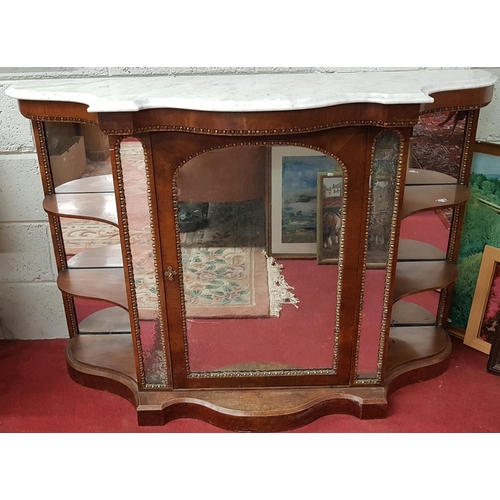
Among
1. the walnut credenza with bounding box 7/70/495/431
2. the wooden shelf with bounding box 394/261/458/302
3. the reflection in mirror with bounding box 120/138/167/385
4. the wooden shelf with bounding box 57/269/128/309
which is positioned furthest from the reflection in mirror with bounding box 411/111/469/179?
the wooden shelf with bounding box 57/269/128/309

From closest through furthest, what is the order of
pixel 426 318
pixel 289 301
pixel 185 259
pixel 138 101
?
pixel 138 101
pixel 185 259
pixel 289 301
pixel 426 318

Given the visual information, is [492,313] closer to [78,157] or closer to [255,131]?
[255,131]

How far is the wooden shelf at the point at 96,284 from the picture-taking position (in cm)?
209

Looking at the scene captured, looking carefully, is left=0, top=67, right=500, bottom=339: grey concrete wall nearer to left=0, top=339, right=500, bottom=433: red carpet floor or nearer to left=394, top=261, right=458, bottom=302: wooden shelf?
left=0, top=339, right=500, bottom=433: red carpet floor

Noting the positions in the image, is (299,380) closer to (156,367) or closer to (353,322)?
(353,322)

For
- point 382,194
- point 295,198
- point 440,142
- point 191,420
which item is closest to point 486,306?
point 440,142

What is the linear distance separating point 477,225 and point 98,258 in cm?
158

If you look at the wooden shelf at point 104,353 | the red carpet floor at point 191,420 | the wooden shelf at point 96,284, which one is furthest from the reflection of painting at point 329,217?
the wooden shelf at point 104,353

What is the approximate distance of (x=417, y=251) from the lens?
2240mm

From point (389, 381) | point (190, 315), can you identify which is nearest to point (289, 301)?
point (190, 315)

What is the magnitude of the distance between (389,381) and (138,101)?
4.48ft

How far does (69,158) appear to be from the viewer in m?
2.03

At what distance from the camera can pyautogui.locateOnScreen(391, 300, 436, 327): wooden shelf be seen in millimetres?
2393

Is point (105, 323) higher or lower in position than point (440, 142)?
lower
